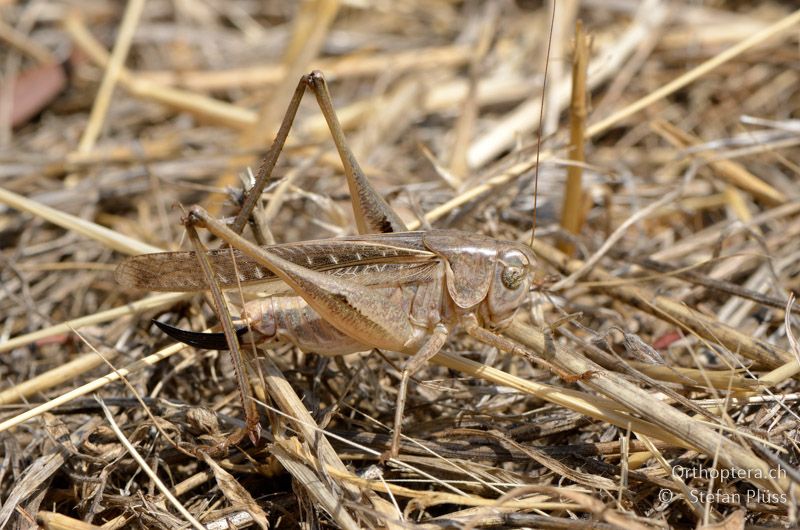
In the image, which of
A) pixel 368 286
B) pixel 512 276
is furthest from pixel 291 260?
pixel 512 276

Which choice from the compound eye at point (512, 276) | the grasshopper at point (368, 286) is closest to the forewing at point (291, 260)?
the grasshopper at point (368, 286)

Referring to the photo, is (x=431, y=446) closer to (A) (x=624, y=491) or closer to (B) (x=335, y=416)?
(B) (x=335, y=416)

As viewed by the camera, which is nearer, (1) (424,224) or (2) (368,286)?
(2) (368,286)

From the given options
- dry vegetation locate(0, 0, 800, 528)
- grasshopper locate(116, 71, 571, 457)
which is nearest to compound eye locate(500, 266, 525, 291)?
grasshopper locate(116, 71, 571, 457)

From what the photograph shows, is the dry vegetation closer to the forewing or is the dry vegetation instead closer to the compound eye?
the compound eye

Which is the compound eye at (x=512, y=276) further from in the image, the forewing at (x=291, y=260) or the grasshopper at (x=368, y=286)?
the forewing at (x=291, y=260)

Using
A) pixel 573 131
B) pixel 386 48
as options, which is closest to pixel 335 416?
pixel 573 131

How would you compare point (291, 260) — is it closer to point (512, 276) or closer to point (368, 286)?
point (368, 286)
